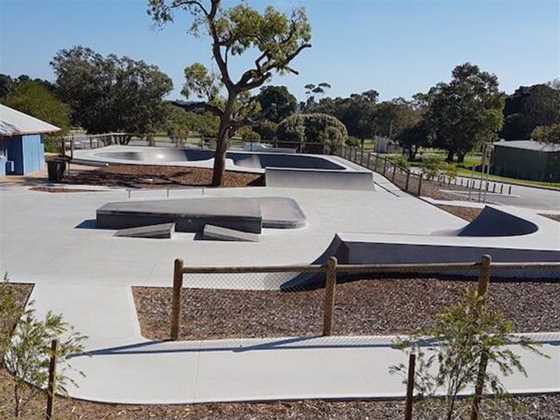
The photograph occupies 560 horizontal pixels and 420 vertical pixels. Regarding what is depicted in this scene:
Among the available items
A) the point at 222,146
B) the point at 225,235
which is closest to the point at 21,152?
the point at 222,146

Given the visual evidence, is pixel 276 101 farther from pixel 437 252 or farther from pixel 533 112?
pixel 437 252

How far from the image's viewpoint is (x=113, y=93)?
43000mm

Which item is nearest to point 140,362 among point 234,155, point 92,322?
point 92,322

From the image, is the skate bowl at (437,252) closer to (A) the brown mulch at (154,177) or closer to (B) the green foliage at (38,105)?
(A) the brown mulch at (154,177)

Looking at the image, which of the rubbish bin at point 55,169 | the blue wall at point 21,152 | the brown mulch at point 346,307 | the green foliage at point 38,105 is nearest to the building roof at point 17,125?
the blue wall at point 21,152

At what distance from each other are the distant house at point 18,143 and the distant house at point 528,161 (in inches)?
1643

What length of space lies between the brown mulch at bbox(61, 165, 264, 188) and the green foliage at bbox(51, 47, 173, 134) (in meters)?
20.4

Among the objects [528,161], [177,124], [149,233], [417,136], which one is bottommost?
[149,233]

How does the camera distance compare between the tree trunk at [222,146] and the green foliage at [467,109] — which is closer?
the tree trunk at [222,146]

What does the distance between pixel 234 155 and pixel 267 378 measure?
26.4 metres

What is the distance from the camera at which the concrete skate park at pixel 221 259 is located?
484cm

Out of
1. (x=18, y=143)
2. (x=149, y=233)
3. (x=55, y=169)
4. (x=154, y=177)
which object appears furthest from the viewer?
(x=154, y=177)

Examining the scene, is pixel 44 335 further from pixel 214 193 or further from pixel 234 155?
pixel 234 155

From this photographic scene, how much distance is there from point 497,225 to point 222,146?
12.5 m
